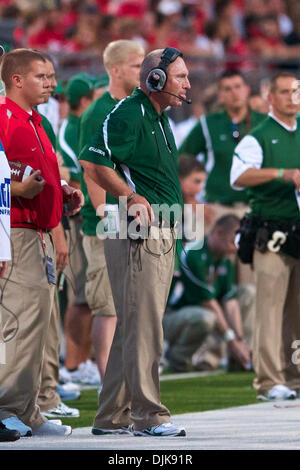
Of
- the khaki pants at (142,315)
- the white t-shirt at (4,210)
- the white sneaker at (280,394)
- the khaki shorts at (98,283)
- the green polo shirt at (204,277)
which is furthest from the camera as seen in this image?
the green polo shirt at (204,277)

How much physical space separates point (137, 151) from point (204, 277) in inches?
212

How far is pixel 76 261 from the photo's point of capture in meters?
10.5

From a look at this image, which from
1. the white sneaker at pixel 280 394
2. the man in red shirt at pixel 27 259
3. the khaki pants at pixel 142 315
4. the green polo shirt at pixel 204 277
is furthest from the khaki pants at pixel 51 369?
the green polo shirt at pixel 204 277

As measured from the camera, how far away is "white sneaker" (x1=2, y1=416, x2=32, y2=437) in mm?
7203

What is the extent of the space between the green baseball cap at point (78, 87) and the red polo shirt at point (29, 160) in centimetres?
349

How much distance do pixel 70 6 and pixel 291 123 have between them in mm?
10685

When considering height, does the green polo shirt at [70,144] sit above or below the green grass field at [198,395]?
above

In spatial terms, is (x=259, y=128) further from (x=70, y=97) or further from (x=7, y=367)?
(x=7, y=367)

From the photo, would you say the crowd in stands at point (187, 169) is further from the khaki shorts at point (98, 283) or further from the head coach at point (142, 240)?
the head coach at point (142, 240)

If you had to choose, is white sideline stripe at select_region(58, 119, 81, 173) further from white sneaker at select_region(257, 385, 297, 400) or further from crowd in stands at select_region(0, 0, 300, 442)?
white sneaker at select_region(257, 385, 297, 400)

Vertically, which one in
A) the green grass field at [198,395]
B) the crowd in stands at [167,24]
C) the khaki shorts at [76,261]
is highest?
the crowd in stands at [167,24]

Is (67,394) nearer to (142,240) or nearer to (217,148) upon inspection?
(142,240)

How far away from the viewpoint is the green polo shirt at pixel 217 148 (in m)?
13.1

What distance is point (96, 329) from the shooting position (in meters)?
9.65
